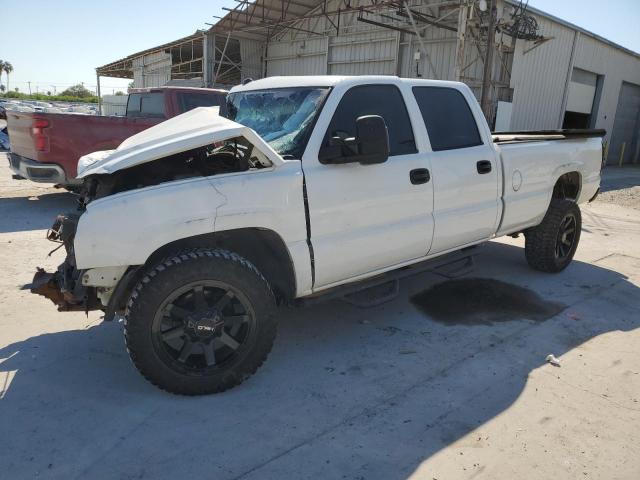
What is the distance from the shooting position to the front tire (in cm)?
275

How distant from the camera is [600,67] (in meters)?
19.5

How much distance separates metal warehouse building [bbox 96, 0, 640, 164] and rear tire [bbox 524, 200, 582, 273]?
8606 millimetres

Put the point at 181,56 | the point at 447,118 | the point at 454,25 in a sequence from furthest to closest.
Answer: the point at 181,56 → the point at 454,25 → the point at 447,118

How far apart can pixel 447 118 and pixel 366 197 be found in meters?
1.30

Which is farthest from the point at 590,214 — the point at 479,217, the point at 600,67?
the point at 600,67

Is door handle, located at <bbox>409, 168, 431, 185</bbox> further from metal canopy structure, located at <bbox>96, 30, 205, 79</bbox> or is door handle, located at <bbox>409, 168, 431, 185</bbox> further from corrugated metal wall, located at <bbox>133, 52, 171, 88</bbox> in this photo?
corrugated metal wall, located at <bbox>133, 52, 171, 88</bbox>

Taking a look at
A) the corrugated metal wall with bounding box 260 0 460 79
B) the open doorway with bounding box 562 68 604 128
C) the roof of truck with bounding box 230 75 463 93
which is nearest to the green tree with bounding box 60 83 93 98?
the corrugated metal wall with bounding box 260 0 460 79

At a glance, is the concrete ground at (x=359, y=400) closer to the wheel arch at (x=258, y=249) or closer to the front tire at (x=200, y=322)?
the front tire at (x=200, y=322)

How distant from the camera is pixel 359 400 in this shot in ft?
9.75

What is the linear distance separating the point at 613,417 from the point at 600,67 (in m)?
20.8

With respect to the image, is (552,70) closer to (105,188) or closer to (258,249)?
(258,249)

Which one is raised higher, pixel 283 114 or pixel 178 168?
pixel 283 114

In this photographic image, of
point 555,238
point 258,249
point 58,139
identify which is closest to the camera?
point 258,249

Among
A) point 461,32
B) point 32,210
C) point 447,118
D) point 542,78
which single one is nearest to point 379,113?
point 447,118
